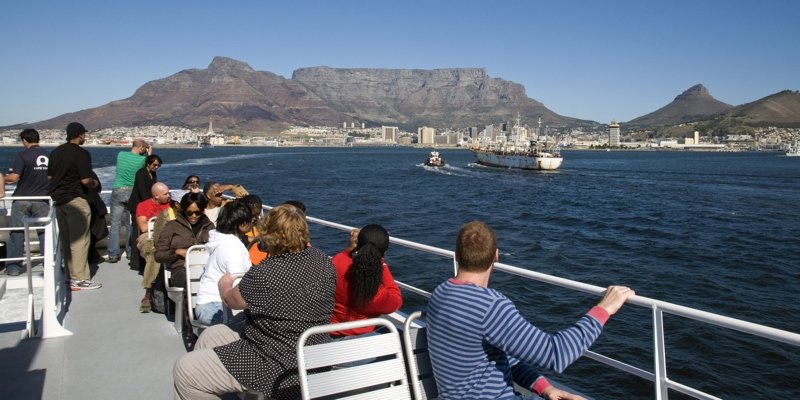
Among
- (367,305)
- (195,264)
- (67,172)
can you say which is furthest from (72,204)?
(367,305)

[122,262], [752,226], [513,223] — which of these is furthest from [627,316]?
[752,226]

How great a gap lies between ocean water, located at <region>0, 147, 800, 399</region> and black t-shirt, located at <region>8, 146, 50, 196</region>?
25.8 ft

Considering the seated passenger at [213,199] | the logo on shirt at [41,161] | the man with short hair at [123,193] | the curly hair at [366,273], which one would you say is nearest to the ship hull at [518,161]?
the man with short hair at [123,193]

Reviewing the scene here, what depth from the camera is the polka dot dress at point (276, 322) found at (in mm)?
2924

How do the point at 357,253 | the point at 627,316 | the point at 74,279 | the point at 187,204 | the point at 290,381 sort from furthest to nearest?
1. the point at 627,316
2. the point at 74,279
3. the point at 187,204
4. the point at 357,253
5. the point at 290,381

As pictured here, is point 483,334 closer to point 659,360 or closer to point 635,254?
point 659,360

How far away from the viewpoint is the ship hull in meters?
84.8

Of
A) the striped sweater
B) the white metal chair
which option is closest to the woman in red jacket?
the striped sweater

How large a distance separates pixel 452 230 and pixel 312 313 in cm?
2509

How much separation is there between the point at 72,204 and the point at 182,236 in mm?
2135

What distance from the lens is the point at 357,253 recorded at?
3.52 metres

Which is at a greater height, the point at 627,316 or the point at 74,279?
the point at 74,279

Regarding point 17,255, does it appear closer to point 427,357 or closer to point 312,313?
point 312,313

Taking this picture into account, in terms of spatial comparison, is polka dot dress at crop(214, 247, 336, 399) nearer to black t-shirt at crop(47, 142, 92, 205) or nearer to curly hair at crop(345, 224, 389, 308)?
curly hair at crop(345, 224, 389, 308)
